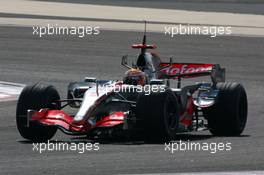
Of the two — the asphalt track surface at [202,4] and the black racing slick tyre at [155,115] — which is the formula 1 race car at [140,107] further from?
the asphalt track surface at [202,4]

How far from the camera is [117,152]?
1441 cm

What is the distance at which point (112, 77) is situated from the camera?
25469 mm

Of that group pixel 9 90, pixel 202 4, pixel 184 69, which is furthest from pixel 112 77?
pixel 202 4

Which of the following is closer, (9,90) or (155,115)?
(155,115)

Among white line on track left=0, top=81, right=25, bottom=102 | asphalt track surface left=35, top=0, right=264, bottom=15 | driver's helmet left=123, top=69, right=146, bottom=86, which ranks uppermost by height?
asphalt track surface left=35, top=0, right=264, bottom=15

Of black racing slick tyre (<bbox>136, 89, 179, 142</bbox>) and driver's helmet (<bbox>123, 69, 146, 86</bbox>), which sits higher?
driver's helmet (<bbox>123, 69, 146, 86</bbox>)

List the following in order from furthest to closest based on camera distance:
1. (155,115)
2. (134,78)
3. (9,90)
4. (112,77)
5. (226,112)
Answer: (112,77) < (9,90) < (226,112) < (134,78) < (155,115)

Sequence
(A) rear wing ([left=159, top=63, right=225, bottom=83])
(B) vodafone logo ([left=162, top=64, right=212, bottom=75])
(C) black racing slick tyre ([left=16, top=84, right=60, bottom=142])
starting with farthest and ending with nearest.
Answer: (B) vodafone logo ([left=162, top=64, right=212, bottom=75]) → (A) rear wing ([left=159, top=63, right=225, bottom=83]) → (C) black racing slick tyre ([left=16, top=84, right=60, bottom=142])

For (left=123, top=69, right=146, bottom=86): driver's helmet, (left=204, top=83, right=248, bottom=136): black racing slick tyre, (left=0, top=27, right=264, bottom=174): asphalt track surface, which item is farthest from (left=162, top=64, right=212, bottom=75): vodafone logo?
(left=123, top=69, right=146, bottom=86): driver's helmet

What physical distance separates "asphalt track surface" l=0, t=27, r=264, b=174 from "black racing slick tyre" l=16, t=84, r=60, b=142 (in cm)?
20

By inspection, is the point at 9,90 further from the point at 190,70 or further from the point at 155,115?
the point at 155,115

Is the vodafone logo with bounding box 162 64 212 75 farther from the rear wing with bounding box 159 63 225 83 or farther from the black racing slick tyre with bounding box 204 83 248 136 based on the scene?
the black racing slick tyre with bounding box 204 83 248 136

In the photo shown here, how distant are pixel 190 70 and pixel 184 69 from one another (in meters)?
0.11

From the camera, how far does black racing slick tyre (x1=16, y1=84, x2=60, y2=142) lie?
1573 cm
